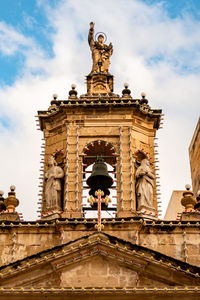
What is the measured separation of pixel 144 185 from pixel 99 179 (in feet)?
4.87

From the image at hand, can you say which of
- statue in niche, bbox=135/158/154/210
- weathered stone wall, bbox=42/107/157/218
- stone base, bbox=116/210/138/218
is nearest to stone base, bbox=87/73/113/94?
weathered stone wall, bbox=42/107/157/218

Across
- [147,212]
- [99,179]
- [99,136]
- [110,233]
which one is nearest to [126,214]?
[147,212]

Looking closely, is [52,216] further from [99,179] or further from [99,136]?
[99,136]

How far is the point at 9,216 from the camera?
75.4 ft

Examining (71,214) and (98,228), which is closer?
(98,228)

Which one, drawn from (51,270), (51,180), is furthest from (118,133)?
(51,270)

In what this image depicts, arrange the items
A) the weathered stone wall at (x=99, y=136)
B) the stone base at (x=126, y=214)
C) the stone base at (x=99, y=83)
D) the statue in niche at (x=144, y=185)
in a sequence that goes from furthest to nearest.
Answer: the stone base at (x=99, y=83) < the weathered stone wall at (x=99, y=136) < the statue in niche at (x=144, y=185) < the stone base at (x=126, y=214)

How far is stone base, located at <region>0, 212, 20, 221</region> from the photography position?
22.9m

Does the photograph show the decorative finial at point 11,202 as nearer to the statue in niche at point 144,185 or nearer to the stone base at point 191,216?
the statue in niche at point 144,185

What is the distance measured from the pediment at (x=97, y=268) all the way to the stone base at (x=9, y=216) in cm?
310

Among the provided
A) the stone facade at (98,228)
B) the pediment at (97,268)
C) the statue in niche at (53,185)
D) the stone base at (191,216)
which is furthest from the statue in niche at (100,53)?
the pediment at (97,268)

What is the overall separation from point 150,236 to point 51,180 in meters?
3.93

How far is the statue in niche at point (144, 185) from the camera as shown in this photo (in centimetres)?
2364

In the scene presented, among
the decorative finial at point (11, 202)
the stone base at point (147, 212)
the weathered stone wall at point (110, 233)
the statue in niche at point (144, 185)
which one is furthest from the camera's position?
the statue in niche at point (144, 185)
